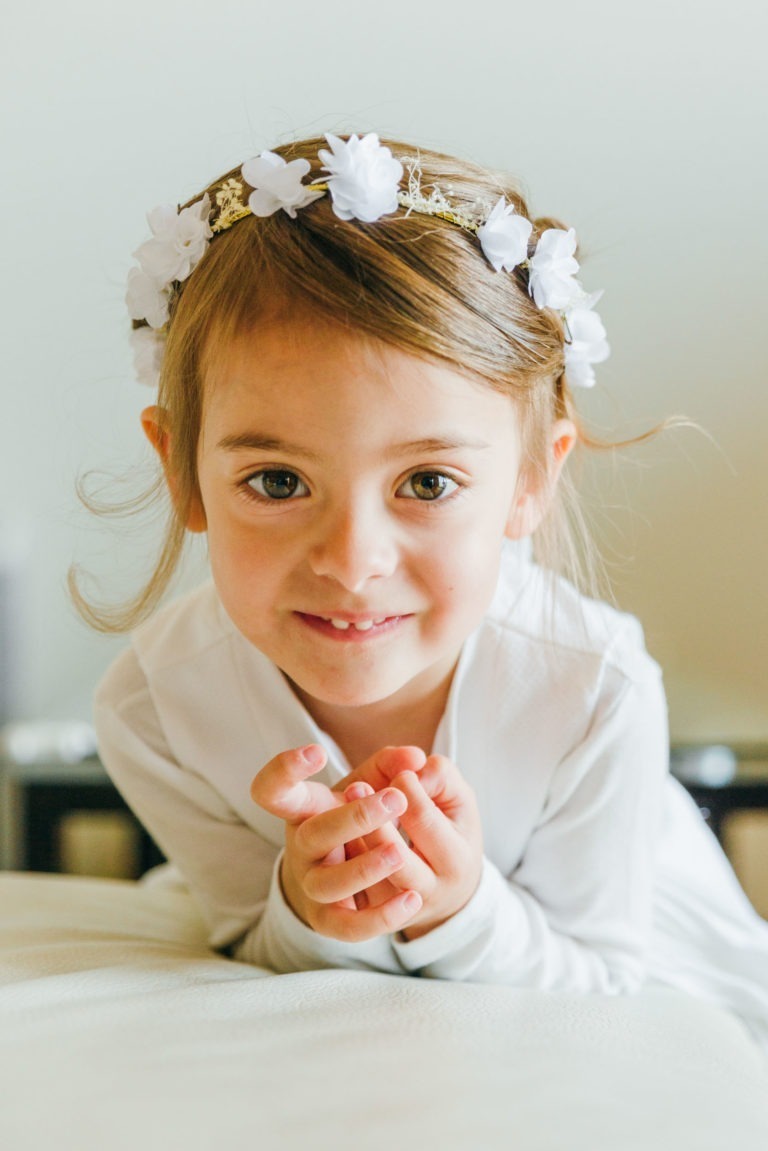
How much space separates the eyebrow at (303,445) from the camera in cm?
93

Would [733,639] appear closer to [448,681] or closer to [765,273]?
Result: [765,273]

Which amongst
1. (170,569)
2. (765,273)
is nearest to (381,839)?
(170,569)

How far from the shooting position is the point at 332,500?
0.94m

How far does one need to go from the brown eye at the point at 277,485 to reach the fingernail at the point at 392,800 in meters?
0.23

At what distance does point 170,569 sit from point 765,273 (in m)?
1.26

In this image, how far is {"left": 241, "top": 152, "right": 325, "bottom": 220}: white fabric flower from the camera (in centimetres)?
99

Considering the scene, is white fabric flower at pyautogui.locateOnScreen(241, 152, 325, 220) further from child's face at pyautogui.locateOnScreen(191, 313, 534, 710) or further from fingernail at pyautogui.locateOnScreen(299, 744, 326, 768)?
fingernail at pyautogui.locateOnScreen(299, 744, 326, 768)

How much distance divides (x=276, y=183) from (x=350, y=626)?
35 cm

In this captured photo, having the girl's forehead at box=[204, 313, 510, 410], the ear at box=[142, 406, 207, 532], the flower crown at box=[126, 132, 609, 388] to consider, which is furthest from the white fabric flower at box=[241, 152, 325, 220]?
the ear at box=[142, 406, 207, 532]

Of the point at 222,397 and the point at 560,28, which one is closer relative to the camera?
the point at 222,397

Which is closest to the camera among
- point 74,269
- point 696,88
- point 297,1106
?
point 297,1106

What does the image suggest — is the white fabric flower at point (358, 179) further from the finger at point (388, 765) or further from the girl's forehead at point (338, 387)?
the finger at point (388, 765)

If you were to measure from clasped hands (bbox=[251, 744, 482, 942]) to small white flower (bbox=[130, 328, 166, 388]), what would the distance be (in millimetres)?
417

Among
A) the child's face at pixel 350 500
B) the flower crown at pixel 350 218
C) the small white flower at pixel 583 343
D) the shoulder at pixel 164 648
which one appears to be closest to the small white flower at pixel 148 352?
the flower crown at pixel 350 218
